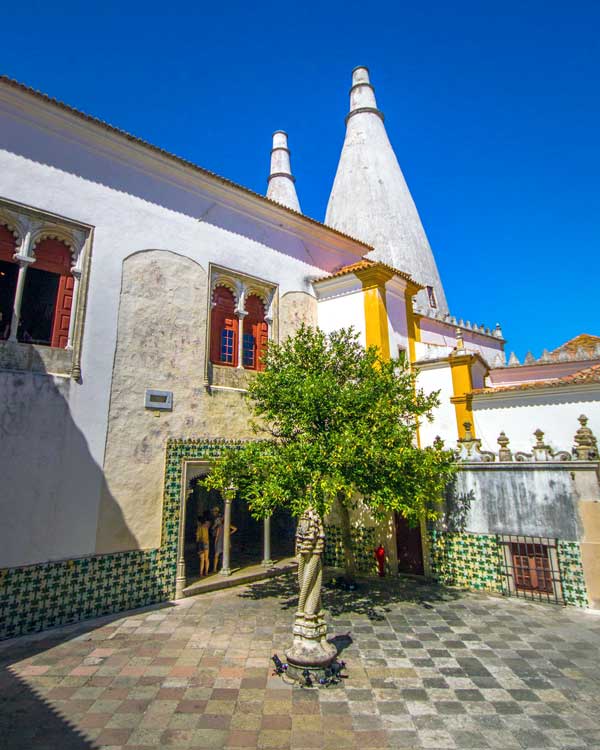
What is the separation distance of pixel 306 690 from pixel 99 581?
180 inches

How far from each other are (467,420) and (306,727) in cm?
954

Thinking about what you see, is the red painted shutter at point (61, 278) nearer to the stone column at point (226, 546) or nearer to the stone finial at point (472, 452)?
the stone column at point (226, 546)

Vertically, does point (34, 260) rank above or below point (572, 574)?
above

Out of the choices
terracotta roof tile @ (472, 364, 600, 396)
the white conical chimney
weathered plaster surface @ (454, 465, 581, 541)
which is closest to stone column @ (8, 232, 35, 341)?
→ weathered plaster surface @ (454, 465, 581, 541)

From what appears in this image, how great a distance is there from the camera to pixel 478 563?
985 centimetres

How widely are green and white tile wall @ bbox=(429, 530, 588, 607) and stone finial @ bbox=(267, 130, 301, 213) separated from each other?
2663 cm

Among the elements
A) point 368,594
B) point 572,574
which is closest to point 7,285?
point 368,594

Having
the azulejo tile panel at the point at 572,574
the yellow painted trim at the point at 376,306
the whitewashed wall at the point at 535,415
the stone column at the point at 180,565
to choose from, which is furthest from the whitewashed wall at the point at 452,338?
the stone column at the point at 180,565

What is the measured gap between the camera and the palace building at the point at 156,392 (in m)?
7.89

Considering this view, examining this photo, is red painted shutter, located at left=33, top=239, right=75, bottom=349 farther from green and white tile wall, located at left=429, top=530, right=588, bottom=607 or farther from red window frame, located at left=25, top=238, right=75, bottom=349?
green and white tile wall, located at left=429, top=530, right=588, bottom=607

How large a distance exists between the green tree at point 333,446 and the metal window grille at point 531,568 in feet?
6.37

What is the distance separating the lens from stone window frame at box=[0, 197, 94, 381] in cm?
798

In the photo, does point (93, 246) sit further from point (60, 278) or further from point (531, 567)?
point (531, 567)

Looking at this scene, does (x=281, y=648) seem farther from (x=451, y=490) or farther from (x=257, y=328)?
(x=257, y=328)
